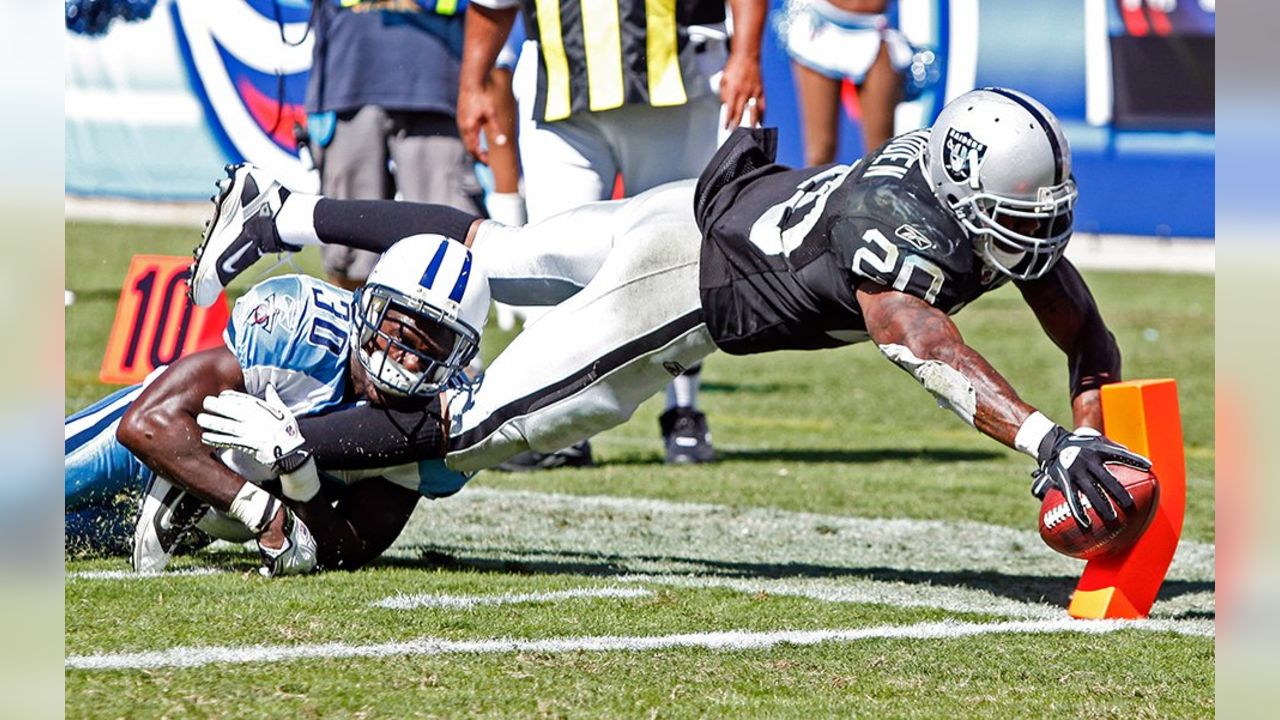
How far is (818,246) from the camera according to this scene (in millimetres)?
3752

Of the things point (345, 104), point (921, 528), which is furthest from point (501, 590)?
point (345, 104)

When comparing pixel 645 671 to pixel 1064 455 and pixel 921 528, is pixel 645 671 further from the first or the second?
pixel 921 528

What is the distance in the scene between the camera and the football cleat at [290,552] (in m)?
3.79

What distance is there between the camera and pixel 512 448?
4.12 metres

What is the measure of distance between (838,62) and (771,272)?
347 inches

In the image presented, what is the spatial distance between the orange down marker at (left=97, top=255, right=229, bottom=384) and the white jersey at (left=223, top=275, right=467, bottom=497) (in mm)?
3476

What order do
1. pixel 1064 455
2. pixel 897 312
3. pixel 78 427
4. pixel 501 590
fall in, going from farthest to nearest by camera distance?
pixel 78 427 → pixel 501 590 → pixel 897 312 → pixel 1064 455

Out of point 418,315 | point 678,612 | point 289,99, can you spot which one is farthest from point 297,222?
point 289,99

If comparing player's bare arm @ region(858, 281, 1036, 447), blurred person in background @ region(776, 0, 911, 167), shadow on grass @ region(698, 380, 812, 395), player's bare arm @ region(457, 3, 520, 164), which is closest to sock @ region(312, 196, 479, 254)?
player's bare arm @ region(457, 3, 520, 164)

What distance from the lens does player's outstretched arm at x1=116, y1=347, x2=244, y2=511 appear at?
12.4 ft

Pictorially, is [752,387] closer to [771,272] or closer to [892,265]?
[771,272]

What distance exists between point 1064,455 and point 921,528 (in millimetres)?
1833

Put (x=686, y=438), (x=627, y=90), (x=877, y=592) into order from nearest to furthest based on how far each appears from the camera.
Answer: (x=877, y=592)
(x=627, y=90)
(x=686, y=438)

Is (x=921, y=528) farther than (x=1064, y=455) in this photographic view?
Yes
